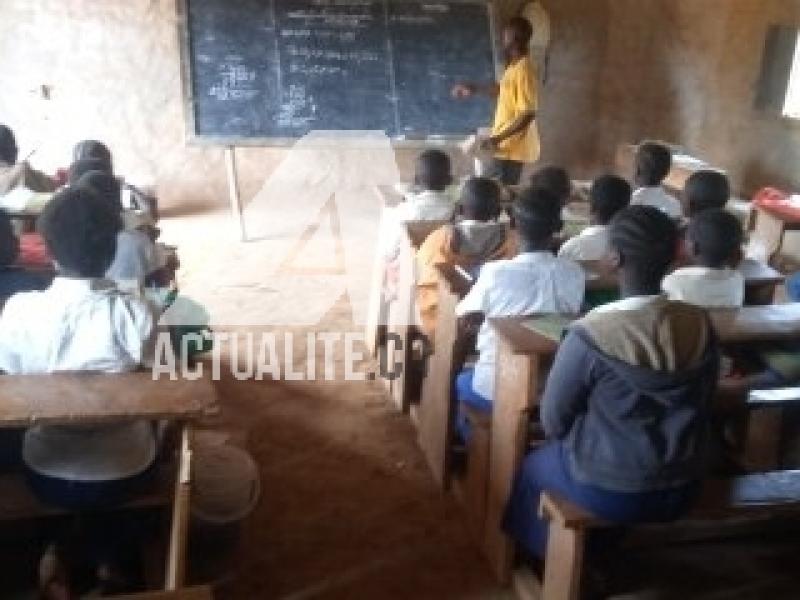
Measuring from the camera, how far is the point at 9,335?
7.32ft

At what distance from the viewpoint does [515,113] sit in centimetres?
517

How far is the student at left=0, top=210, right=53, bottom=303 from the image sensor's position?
302 centimetres

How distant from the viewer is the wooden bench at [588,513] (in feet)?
7.50

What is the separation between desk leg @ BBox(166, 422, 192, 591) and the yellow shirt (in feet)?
11.1

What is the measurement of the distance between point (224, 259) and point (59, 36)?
6.32ft

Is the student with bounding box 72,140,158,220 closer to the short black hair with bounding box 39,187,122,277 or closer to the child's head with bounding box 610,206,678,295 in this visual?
the short black hair with bounding box 39,187,122,277

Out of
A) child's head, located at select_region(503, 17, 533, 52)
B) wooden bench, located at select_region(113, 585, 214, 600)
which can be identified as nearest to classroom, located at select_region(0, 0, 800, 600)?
wooden bench, located at select_region(113, 585, 214, 600)

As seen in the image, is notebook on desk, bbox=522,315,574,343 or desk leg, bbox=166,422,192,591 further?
notebook on desk, bbox=522,315,574,343

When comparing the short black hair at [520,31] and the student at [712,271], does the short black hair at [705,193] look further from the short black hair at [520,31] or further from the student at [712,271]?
the short black hair at [520,31]

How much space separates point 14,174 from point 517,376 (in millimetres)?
2379

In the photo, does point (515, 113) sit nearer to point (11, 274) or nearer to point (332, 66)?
point (332, 66)

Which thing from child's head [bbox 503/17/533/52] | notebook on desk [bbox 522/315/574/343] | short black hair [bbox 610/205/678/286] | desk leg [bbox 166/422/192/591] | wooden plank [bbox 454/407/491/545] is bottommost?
wooden plank [bbox 454/407/491/545]

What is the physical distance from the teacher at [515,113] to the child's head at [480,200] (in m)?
A: 1.86

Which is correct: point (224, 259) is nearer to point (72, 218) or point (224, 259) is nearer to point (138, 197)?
point (138, 197)
